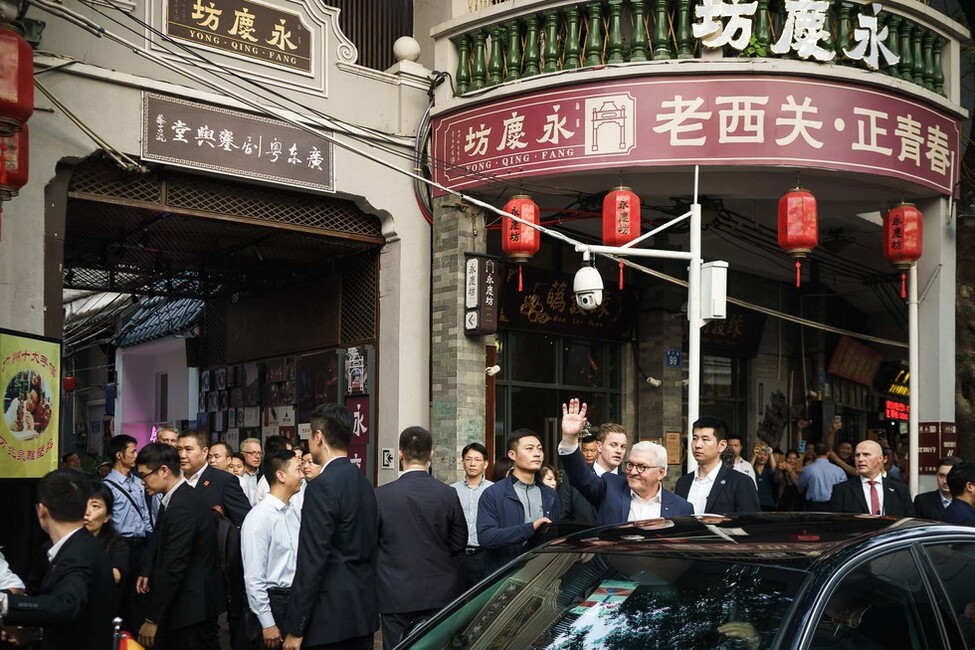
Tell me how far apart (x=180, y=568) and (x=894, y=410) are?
20.8 meters

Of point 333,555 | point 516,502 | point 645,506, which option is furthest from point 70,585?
point 645,506

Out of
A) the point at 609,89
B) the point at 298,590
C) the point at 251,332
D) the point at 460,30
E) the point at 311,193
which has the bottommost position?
the point at 298,590

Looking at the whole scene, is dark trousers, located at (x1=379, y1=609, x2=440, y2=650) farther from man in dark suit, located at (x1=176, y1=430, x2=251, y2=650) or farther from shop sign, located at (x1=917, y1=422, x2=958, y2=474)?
shop sign, located at (x1=917, y1=422, x2=958, y2=474)

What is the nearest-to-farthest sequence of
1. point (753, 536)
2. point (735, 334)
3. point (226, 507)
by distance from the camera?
point (753, 536)
point (226, 507)
point (735, 334)

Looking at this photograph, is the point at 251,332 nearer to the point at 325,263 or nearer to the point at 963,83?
the point at 325,263

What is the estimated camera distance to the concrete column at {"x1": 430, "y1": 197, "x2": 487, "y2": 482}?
12.6 meters

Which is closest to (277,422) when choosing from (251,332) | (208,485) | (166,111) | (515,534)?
(251,332)

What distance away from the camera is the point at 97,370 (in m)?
28.3

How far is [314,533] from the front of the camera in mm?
5773

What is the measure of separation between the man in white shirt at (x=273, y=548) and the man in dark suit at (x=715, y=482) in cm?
277

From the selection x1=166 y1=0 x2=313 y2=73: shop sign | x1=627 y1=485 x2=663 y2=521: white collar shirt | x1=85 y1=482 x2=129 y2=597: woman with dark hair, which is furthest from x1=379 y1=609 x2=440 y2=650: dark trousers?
x1=166 y1=0 x2=313 y2=73: shop sign

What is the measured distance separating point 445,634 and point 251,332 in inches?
535

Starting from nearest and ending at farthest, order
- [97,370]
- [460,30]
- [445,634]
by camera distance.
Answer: [445,634] → [460,30] → [97,370]

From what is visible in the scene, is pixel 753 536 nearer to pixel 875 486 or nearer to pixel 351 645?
pixel 351 645
